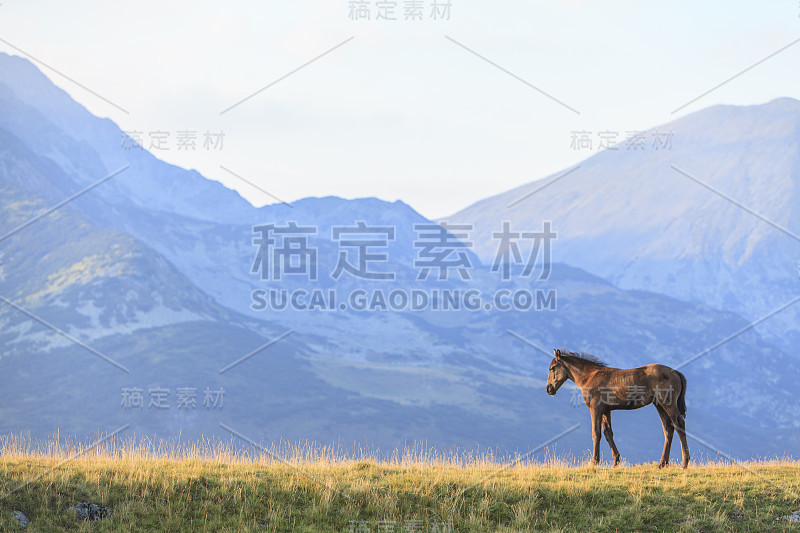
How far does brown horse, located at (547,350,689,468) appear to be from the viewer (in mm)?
21766

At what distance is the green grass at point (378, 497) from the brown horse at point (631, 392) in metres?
1.32

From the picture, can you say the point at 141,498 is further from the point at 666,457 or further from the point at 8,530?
the point at 666,457

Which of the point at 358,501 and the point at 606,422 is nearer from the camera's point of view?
the point at 358,501

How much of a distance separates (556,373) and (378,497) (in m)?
7.70

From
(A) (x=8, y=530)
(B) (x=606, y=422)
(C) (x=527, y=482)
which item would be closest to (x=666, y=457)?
(B) (x=606, y=422)

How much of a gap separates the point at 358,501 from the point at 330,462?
3544mm

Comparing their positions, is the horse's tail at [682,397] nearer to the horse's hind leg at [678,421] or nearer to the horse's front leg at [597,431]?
the horse's hind leg at [678,421]

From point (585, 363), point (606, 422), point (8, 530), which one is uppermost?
point (585, 363)

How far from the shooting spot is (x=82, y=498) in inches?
698

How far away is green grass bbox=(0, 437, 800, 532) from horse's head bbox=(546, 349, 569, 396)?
3282 mm

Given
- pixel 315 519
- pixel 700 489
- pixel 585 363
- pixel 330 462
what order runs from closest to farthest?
pixel 315 519 < pixel 700 489 < pixel 330 462 < pixel 585 363

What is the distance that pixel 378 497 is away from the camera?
18328 mm

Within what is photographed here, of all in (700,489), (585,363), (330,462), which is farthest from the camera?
(585,363)

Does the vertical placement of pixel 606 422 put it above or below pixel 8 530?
above
